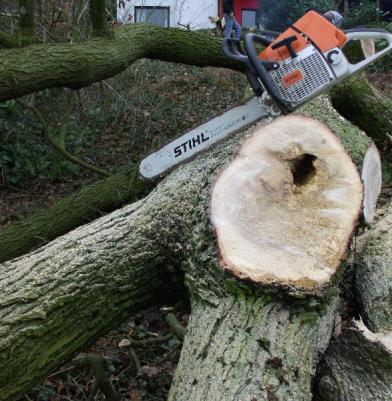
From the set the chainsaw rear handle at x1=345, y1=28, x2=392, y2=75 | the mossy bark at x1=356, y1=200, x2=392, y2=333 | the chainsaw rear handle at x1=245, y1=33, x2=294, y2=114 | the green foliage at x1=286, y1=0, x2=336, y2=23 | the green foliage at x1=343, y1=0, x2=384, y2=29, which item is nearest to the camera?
the mossy bark at x1=356, y1=200, x2=392, y2=333

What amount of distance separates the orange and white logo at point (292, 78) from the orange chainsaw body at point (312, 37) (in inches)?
3.1

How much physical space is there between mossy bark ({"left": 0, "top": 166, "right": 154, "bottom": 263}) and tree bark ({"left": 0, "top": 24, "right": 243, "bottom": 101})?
0.77 metres

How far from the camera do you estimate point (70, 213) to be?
3930 mm

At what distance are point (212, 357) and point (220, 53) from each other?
3.46 meters

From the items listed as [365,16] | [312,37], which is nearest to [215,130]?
[312,37]

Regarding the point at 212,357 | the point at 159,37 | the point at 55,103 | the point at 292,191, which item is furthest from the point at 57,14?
the point at 212,357

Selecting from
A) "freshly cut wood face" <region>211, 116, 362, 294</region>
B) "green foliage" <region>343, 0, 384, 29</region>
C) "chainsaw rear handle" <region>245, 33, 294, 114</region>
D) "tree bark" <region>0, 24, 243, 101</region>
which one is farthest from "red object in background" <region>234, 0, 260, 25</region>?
"freshly cut wood face" <region>211, 116, 362, 294</region>

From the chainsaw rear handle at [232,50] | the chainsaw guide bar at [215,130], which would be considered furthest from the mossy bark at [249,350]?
the chainsaw rear handle at [232,50]

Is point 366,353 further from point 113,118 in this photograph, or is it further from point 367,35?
point 113,118

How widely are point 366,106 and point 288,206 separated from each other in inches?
96.0

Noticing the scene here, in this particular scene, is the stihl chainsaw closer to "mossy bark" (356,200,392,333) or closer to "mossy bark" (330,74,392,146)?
"mossy bark" (356,200,392,333)

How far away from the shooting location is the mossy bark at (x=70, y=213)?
364 centimetres

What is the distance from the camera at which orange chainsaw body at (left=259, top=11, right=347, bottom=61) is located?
2.59 meters

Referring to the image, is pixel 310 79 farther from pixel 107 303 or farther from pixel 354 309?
pixel 107 303
